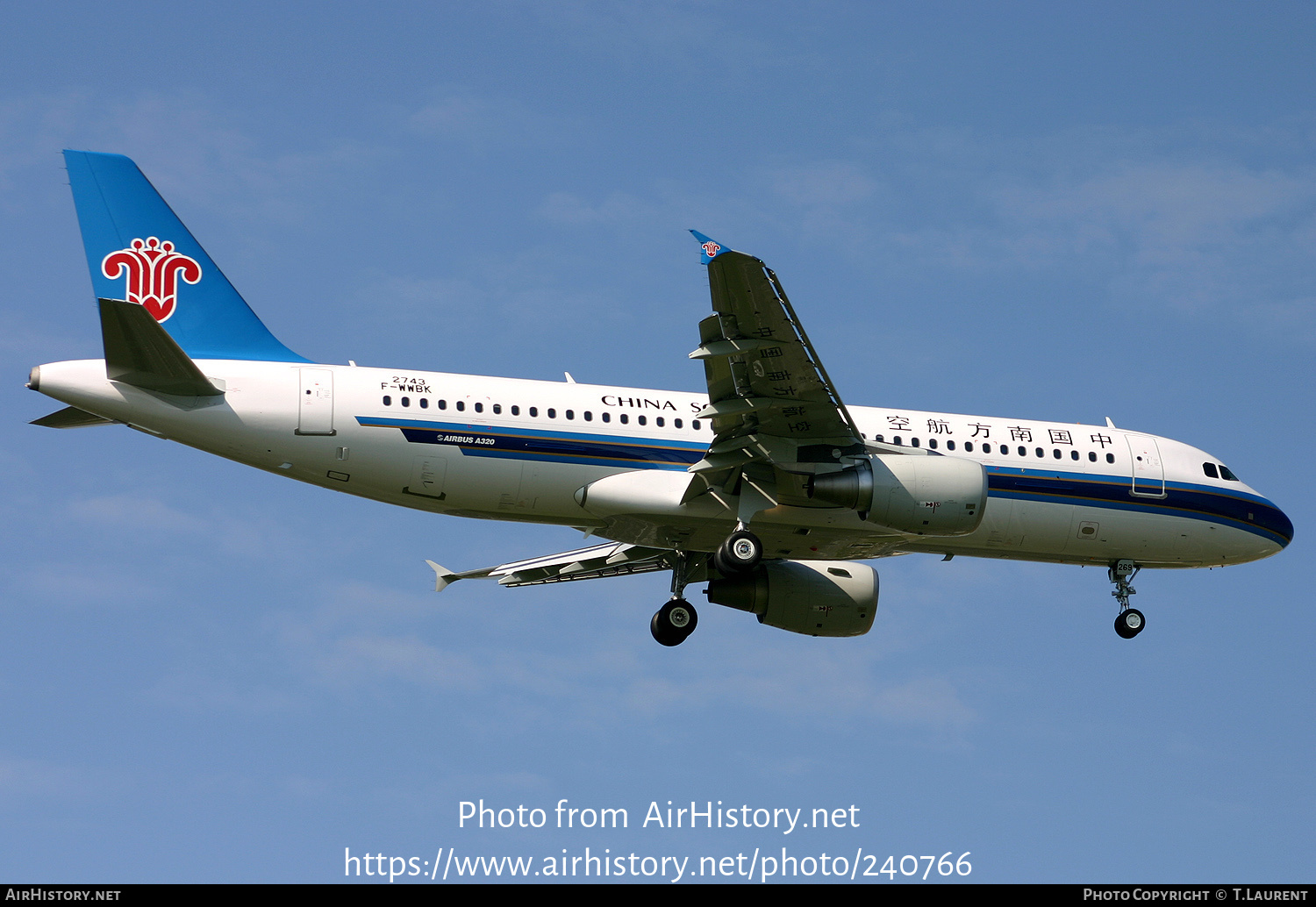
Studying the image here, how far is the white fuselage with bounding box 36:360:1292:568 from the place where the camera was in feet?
83.4

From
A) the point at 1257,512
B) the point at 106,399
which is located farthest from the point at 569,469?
the point at 1257,512

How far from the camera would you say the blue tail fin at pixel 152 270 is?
87.2 ft

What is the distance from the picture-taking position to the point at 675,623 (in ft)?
95.9

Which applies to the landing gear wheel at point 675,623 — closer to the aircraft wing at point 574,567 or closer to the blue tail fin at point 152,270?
the aircraft wing at point 574,567

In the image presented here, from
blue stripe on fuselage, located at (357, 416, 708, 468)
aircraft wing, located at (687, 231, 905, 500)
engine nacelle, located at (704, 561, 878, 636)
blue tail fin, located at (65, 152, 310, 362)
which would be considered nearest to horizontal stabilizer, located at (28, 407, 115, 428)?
blue tail fin, located at (65, 152, 310, 362)

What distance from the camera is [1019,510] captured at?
2847 cm

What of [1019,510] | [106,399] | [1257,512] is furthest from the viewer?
[1257,512]

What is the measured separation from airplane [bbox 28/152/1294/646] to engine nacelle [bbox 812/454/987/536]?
0.03m

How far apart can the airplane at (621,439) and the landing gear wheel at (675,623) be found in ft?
0.12

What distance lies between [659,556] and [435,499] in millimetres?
6759

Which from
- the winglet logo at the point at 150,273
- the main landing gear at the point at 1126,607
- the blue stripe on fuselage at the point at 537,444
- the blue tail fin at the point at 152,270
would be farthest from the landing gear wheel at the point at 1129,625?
the winglet logo at the point at 150,273
